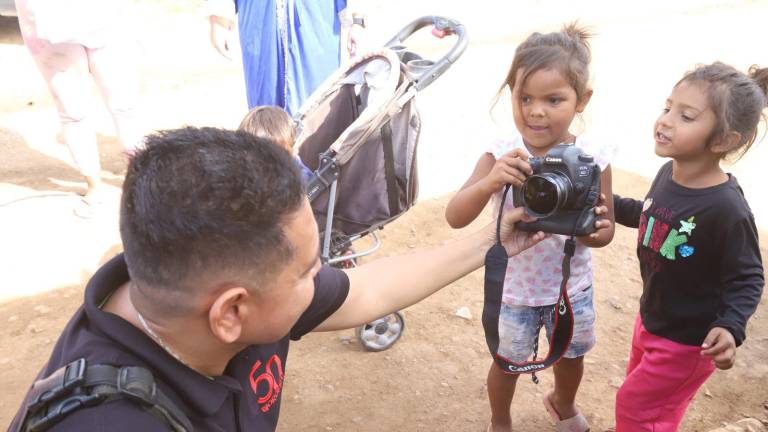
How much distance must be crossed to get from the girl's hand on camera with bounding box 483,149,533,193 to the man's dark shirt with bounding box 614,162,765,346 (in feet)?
1.91

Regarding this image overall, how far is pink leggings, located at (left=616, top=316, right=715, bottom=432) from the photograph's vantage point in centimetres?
239

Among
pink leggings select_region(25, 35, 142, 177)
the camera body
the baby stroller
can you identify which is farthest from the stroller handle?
pink leggings select_region(25, 35, 142, 177)

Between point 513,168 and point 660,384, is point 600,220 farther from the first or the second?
point 660,384

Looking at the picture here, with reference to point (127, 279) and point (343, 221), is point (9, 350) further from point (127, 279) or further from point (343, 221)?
point (127, 279)

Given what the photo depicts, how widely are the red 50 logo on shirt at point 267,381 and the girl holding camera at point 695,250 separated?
1.34 meters

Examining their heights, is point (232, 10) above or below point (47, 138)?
above

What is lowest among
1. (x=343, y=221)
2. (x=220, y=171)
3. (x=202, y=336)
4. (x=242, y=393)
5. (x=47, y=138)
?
(x=47, y=138)

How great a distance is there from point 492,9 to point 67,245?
8168 millimetres

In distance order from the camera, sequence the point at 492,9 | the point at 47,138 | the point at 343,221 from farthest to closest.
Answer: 1. the point at 492,9
2. the point at 47,138
3. the point at 343,221

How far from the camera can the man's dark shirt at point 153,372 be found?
1.30m

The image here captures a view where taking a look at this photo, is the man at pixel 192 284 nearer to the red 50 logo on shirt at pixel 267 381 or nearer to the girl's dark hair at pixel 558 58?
the red 50 logo on shirt at pixel 267 381

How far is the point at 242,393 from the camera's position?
168 cm

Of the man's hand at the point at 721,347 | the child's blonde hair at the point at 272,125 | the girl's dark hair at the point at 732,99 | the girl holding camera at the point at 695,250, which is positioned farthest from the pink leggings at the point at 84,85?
the man's hand at the point at 721,347

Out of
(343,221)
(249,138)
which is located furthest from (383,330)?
(249,138)
